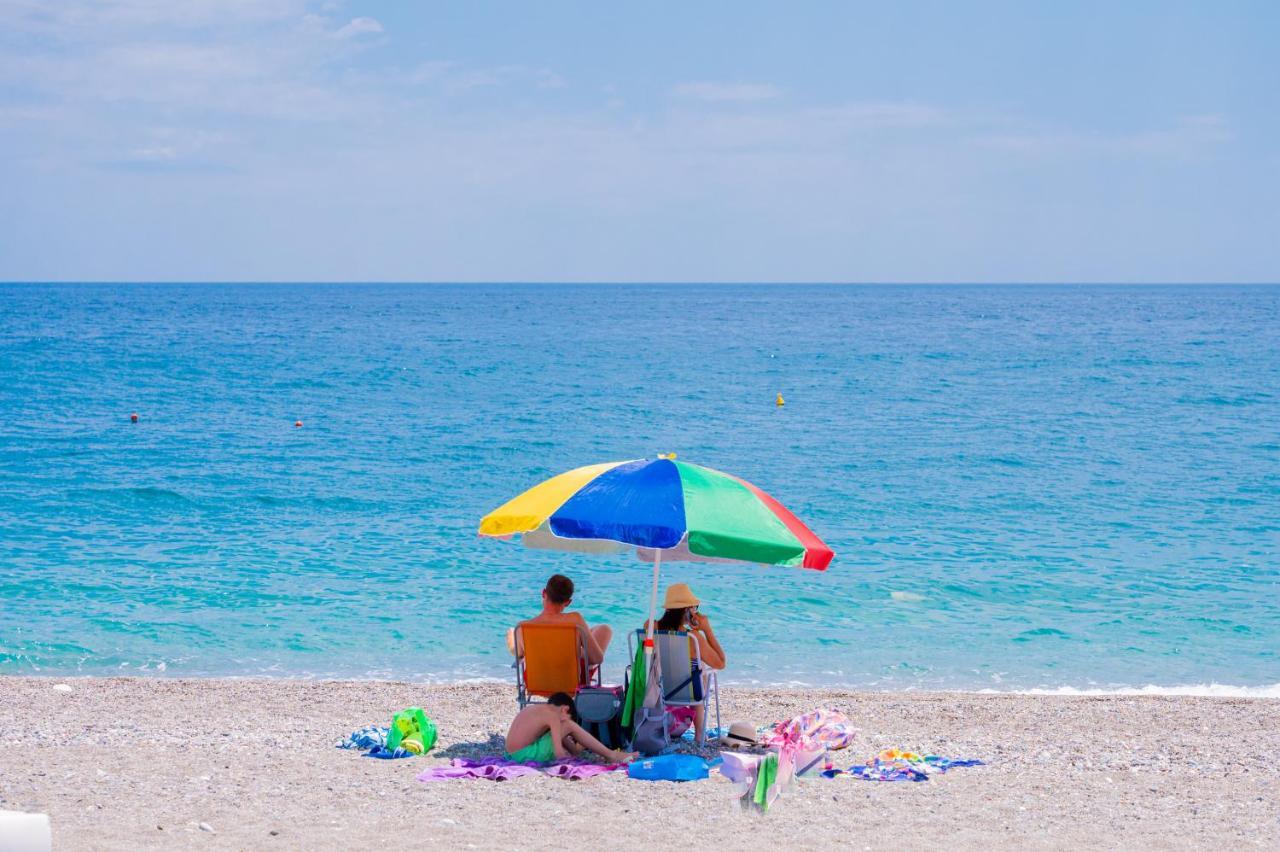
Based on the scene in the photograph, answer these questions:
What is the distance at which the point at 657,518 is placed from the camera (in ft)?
22.5

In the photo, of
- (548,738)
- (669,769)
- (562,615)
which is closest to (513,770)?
(548,738)

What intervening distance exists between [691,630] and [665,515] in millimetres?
1409

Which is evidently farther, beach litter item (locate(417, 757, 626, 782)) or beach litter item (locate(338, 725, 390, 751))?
beach litter item (locate(338, 725, 390, 751))

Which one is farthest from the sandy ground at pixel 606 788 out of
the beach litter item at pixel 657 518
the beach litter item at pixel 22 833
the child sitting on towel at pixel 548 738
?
the beach litter item at pixel 657 518

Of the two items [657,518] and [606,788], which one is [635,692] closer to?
[606,788]

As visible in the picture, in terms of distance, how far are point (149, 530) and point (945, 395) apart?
1150 inches

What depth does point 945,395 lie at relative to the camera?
41125mm

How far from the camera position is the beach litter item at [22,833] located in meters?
4.62

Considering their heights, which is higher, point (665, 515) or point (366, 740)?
point (665, 515)

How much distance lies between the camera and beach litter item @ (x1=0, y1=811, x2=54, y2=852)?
4.62 m

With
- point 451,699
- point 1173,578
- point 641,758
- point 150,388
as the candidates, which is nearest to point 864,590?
point 1173,578

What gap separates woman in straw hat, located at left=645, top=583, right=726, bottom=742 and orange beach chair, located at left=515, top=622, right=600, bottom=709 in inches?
20.8

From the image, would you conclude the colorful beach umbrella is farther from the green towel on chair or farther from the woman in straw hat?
the green towel on chair

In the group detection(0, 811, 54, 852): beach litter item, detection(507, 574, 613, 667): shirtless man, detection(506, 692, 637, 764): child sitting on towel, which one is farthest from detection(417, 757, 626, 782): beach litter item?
detection(0, 811, 54, 852): beach litter item
